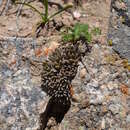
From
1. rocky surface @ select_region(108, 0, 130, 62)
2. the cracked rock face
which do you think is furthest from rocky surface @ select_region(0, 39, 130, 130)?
rocky surface @ select_region(108, 0, 130, 62)

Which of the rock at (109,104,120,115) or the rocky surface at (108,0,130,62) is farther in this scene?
the rocky surface at (108,0,130,62)

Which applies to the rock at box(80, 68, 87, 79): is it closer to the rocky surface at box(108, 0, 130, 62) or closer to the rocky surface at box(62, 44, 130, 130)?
the rocky surface at box(62, 44, 130, 130)

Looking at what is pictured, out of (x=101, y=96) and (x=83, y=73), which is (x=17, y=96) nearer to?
(x=83, y=73)

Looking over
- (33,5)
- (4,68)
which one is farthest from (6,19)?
(4,68)

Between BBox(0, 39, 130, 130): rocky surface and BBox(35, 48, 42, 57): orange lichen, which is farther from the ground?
BBox(35, 48, 42, 57): orange lichen

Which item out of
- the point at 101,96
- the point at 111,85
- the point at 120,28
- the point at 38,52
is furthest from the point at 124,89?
the point at 38,52

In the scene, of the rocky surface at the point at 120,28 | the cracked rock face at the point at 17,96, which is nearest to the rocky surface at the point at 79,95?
the cracked rock face at the point at 17,96

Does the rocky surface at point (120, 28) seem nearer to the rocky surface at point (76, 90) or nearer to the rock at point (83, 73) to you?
the rocky surface at point (76, 90)
